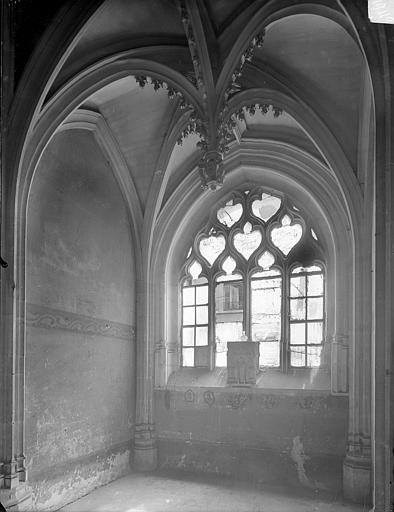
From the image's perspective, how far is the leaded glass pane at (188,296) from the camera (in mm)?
9992

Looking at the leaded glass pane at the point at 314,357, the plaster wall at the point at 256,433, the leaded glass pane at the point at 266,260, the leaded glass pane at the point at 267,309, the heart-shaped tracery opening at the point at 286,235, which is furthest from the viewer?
the leaded glass pane at the point at 266,260

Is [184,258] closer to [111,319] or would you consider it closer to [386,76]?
[111,319]

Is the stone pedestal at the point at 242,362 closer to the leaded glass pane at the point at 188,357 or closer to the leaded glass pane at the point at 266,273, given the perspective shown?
the leaded glass pane at the point at 188,357

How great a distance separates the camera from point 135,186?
924 cm

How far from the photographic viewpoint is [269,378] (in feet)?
28.8

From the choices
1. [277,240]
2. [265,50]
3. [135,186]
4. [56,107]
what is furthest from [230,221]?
[56,107]

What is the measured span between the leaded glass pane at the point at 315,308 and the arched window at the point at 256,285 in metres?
0.02

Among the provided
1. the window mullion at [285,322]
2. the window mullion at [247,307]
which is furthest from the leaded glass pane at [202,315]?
the window mullion at [285,322]

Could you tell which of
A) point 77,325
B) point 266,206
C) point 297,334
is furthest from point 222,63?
point 297,334

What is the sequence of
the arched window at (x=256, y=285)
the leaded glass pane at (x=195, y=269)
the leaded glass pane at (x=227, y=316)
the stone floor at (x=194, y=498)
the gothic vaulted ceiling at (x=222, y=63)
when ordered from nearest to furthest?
the gothic vaulted ceiling at (x=222, y=63), the stone floor at (x=194, y=498), the arched window at (x=256, y=285), the leaded glass pane at (x=227, y=316), the leaded glass pane at (x=195, y=269)

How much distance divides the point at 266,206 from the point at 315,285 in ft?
5.47

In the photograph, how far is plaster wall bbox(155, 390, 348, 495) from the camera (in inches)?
315

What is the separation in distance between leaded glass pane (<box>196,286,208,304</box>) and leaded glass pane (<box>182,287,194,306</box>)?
0.12 metres

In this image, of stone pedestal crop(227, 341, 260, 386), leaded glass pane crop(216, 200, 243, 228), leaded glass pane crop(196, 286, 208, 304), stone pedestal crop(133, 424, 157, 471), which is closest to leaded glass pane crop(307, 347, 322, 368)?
stone pedestal crop(227, 341, 260, 386)
